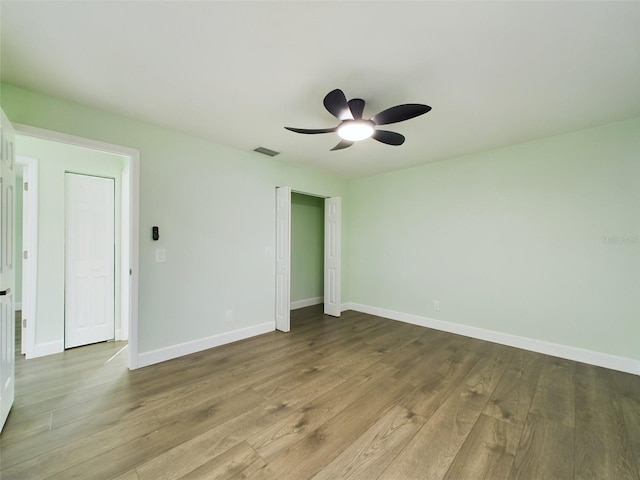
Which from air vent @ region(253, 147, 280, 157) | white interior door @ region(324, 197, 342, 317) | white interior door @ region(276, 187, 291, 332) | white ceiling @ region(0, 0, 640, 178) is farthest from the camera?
white interior door @ region(324, 197, 342, 317)

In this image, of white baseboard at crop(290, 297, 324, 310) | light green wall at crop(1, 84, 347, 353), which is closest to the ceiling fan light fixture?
light green wall at crop(1, 84, 347, 353)

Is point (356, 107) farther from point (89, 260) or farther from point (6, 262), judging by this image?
point (89, 260)

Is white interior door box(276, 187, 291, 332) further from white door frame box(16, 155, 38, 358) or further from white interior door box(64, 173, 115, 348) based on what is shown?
white door frame box(16, 155, 38, 358)

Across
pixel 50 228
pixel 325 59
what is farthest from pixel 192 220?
pixel 325 59

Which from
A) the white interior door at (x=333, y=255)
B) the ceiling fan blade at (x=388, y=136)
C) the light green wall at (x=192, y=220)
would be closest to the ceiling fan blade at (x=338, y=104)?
the ceiling fan blade at (x=388, y=136)

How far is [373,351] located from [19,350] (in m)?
4.10

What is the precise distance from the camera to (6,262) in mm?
Answer: 1835

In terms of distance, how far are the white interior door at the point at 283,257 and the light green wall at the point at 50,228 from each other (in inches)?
95.6

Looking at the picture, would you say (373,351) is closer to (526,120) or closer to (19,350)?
(526,120)

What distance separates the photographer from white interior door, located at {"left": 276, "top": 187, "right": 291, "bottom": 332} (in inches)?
146

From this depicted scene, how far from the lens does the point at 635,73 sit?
6.19 feet

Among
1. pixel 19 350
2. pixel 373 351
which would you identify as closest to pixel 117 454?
pixel 373 351

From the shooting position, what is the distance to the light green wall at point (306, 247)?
5207 mm

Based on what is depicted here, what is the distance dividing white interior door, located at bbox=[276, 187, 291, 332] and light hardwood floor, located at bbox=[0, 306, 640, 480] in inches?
29.8
